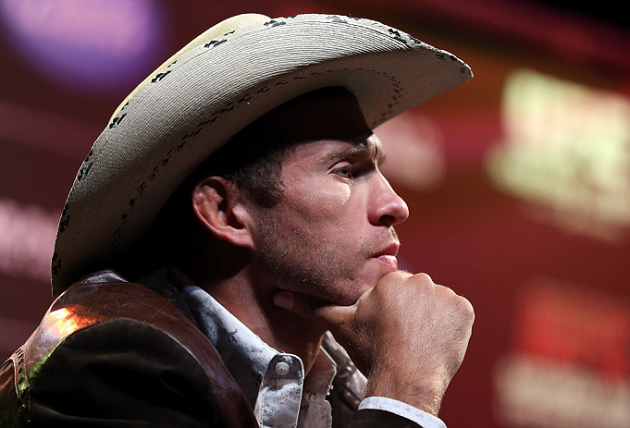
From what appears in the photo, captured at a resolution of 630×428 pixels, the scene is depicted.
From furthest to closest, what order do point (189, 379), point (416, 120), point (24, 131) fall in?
1. point (416, 120)
2. point (24, 131)
3. point (189, 379)

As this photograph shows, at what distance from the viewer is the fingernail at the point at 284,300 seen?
4.53 feet

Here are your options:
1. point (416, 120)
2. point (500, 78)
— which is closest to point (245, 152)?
point (416, 120)

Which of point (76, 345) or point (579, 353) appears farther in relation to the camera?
point (579, 353)

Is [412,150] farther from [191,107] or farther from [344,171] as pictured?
[191,107]

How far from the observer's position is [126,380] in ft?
3.33

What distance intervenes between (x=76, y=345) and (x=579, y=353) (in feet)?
9.68

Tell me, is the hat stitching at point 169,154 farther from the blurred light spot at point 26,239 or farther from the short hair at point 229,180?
the blurred light spot at point 26,239

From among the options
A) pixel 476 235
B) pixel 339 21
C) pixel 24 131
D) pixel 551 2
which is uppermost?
pixel 339 21

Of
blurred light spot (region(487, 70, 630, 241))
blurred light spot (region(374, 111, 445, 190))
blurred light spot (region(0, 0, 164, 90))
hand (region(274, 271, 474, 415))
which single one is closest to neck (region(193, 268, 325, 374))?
hand (region(274, 271, 474, 415))

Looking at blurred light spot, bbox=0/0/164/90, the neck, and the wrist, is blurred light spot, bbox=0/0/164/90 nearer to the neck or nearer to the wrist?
the neck

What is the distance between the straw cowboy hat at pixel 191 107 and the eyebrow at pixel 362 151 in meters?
0.15

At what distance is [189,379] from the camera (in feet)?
3.31

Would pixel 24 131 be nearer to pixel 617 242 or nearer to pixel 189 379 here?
pixel 189 379

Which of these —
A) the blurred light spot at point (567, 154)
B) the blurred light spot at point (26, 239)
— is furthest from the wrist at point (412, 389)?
the blurred light spot at point (567, 154)
